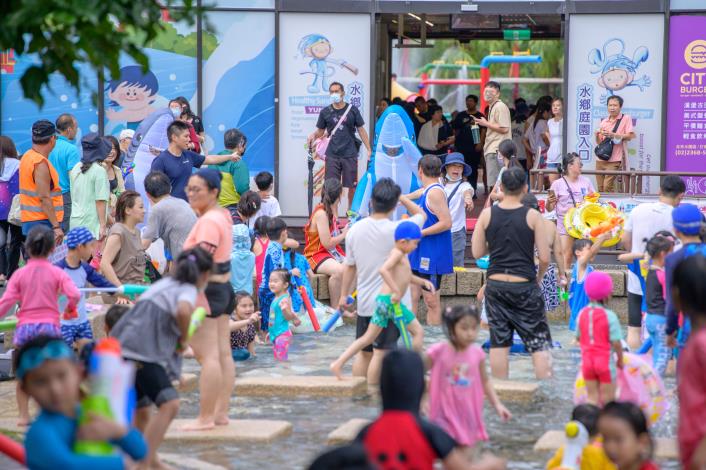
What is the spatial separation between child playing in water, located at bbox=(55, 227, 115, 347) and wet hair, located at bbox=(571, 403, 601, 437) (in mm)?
3612

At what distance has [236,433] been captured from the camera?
806 cm

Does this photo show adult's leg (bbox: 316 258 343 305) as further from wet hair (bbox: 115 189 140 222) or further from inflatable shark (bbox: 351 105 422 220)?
wet hair (bbox: 115 189 140 222)

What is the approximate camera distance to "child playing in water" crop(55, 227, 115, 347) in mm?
8805

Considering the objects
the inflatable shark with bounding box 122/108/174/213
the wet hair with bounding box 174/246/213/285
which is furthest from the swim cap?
the inflatable shark with bounding box 122/108/174/213

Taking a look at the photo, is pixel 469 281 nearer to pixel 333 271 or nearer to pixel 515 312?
pixel 333 271

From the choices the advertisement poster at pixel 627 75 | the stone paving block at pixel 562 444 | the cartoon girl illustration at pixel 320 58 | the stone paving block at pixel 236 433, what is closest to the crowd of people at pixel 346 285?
the stone paving block at pixel 236 433

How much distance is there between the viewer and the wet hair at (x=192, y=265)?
686 cm

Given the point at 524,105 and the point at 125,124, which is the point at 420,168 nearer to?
the point at 125,124

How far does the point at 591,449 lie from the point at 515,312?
3918 mm

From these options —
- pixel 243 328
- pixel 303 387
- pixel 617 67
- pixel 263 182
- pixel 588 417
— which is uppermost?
pixel 617 67

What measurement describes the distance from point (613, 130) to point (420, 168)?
541 cm

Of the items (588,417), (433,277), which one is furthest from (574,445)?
(433,277)

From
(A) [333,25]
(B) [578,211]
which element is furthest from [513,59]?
(B) [578,211]

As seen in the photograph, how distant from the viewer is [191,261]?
691 centimetres
